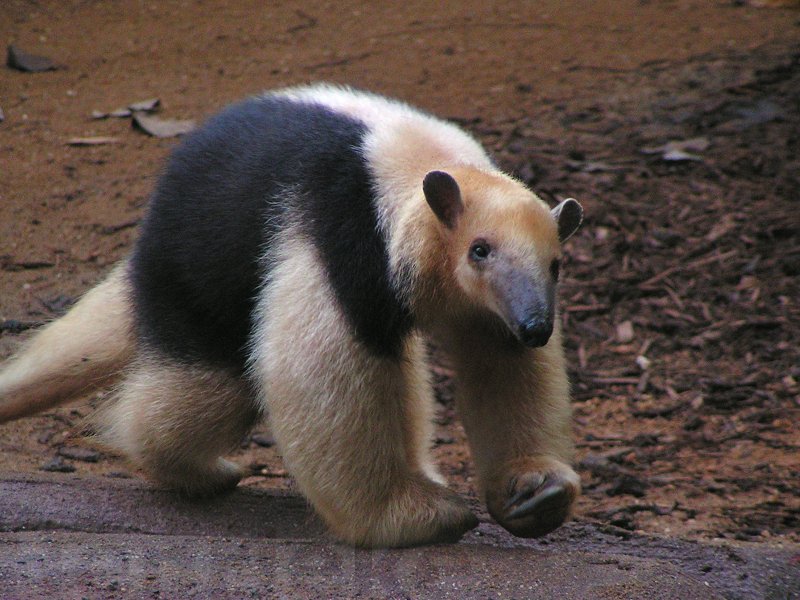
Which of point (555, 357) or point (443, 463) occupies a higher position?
point (555, 357)

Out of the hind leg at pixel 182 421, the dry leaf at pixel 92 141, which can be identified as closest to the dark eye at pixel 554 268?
the hind leg at pixel 182 421

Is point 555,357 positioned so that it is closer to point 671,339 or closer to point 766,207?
point 671,339

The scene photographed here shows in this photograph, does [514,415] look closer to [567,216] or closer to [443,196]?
[567,216]

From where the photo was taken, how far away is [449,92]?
463 inches

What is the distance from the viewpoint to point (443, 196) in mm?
4758

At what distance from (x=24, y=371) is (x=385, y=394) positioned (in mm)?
2637

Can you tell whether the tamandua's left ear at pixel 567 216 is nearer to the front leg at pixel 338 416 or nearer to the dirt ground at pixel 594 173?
the front leg at pixel 338 416

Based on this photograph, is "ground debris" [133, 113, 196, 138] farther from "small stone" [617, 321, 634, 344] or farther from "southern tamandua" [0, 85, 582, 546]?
"small stone" [617, 321, 634, 344]

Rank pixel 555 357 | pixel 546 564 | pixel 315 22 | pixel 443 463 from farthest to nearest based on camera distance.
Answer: pixel 315 22
pixel 443 463
pixel 555 357
pixel 546 564

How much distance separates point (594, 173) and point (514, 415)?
16.7 ft

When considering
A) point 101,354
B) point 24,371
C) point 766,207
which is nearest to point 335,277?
point 101,354

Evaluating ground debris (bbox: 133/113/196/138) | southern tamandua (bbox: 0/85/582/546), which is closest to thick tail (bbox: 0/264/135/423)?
southern tamandua (bbox: 0/85/582/546)

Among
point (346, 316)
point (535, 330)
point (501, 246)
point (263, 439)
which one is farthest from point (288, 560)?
point (263, 439)

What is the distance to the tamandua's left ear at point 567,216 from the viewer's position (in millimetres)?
5082
